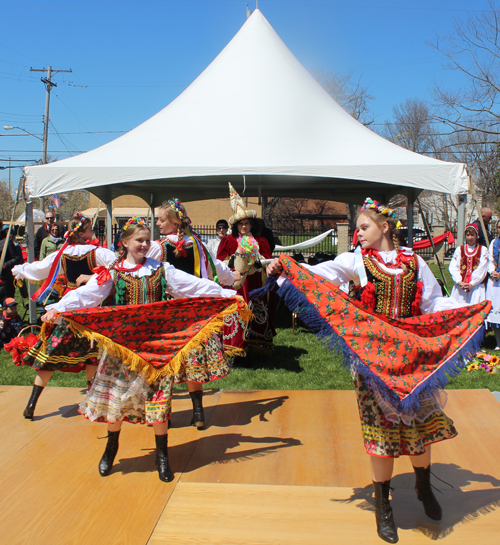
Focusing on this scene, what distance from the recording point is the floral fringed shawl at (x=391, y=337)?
8.13ft

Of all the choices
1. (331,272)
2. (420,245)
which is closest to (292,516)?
(331,272)

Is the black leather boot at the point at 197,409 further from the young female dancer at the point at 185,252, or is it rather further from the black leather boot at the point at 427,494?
the black leather boot at the point at 427,494

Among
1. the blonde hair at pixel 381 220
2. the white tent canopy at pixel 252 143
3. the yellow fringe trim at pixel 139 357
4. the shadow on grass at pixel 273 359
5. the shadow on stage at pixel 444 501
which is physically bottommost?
the shadow on grass at pixel 273 359

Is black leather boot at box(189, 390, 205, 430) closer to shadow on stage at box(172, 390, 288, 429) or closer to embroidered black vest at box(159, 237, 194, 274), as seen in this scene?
shadow on stage at box(172, 390, 288, 429)

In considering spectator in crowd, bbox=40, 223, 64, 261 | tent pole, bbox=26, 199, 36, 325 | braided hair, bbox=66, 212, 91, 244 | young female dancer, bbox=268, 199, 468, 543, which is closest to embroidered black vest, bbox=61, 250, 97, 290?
braided hair, bbox=66, 212, 91, 244

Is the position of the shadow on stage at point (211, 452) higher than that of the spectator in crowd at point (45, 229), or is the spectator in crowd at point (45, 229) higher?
the spectator in crowd at point (45, 229)

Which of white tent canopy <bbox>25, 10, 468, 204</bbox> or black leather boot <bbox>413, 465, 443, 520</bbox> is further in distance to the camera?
white tent canopy <bbox>25, 10, 468, 204</bbox>

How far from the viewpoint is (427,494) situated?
2650 millimetres

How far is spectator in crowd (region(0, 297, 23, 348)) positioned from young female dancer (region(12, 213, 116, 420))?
1.97 m

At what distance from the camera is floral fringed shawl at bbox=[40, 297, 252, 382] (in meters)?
3.12

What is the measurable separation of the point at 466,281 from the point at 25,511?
20.0 feet

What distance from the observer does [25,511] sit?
2844 millimetres

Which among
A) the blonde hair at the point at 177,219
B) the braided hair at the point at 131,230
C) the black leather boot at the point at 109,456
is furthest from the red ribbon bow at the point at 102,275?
the blonde hair at the point at 177,219

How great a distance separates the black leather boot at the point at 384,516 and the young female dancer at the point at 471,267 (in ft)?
16.3
